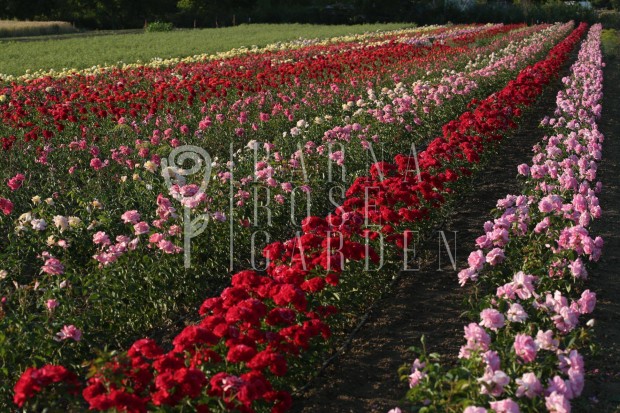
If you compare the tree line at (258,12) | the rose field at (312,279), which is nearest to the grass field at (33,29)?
the tree line at (258,12)

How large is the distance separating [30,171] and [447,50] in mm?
17259

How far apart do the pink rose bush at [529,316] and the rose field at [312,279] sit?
2cm

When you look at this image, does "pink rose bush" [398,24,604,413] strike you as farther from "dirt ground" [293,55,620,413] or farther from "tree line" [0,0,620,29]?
"tree line" [0,0,620,29]

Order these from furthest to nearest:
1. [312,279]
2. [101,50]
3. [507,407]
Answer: [101,50]
[312,279]
[507,407]

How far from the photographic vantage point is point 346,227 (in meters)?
5.66

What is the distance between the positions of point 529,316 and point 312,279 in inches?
54.1

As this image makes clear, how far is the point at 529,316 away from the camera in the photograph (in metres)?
4.70

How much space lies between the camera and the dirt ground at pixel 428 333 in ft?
16.0

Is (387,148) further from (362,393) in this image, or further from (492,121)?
(362,393)

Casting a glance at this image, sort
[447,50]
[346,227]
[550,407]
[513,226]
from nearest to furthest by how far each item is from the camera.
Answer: [550,407], [346,227], [513,226], [447,50]

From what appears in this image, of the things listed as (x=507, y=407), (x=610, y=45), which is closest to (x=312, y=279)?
(x=507, y=407)

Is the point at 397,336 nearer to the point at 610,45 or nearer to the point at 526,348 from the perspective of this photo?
the point at 526,348

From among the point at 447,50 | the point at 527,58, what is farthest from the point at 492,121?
the point at 447,50

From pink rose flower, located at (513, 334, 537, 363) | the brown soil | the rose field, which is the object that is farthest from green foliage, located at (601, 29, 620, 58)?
pink rose flower, located at (513, 334, 537, 363)
